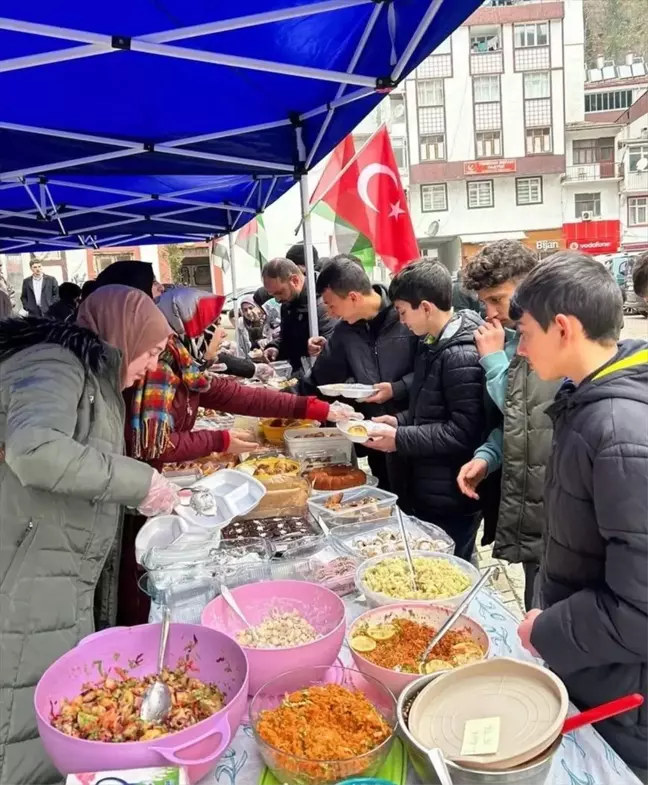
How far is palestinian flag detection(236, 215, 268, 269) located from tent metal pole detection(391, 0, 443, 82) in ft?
18.3

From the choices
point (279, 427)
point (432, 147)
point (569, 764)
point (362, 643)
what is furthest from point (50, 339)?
point (432, 147)

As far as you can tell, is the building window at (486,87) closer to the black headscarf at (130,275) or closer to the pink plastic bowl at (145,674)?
the black headscarf at (130,275)

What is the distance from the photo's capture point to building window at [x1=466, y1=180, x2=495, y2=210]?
34781 millimetres

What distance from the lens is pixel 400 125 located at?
117 feet

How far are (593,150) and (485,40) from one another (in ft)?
29.5

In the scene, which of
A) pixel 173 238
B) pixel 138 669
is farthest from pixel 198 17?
pixel 173 238

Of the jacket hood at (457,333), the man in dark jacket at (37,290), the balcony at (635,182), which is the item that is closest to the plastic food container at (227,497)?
the jacket hood at (457,333)

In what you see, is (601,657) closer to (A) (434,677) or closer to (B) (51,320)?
(A) (434,677)

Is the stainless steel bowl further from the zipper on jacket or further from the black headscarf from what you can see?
the black headscarf

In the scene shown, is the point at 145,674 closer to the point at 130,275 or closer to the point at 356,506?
the point at 356,506

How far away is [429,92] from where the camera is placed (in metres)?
35.6

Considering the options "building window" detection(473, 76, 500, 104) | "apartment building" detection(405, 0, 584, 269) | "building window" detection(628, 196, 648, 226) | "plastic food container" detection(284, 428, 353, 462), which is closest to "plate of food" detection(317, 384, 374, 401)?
"plastic food container" detection(284, 428, 353, 462)

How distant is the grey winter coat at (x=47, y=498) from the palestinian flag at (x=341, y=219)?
10.4ft

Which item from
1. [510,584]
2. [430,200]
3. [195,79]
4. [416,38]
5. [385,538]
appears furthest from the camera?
[430,200]
